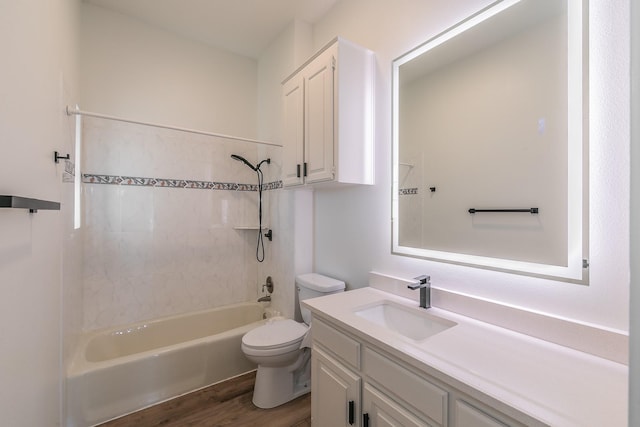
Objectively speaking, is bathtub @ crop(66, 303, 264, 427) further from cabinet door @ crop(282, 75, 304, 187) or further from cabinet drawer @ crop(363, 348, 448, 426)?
cabinet drawer @ crop(363, 348, 448, 426)

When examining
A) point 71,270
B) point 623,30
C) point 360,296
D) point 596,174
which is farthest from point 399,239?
point 71,270

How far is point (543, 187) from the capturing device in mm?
1108

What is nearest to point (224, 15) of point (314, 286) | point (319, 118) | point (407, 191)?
point (319, 118)

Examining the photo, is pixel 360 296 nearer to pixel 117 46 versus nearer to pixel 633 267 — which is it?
pixel 633 267

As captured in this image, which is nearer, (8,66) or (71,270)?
(8,66)

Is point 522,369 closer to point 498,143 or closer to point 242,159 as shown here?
point 498,143

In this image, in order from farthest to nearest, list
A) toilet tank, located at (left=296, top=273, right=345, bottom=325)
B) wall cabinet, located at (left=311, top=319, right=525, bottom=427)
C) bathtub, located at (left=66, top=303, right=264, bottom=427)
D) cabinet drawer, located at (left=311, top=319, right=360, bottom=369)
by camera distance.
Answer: toilet tank, located at (left=296, top=273, right=345, bottom=325)
bathtub, located at (left=66, top=303, right=264, bottom=427)
cabinet drawer, located at (left=311, top=319, right=360, bottom=369)
wall cabinet, located at (left=311, top=319, right=525, bottom=427)

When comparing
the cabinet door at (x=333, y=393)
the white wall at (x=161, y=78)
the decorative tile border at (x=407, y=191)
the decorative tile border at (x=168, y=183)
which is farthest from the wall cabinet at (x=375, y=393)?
the white wall at (x=161, y=78)

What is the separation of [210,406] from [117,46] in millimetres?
2878

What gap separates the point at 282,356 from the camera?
1.88 metres

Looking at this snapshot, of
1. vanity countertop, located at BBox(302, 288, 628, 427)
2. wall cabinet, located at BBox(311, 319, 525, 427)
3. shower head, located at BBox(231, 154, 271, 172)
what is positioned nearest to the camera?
vanity countertop, located at BBox(302, 288, 628, 427)

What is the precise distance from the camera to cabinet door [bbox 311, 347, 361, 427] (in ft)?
3.93

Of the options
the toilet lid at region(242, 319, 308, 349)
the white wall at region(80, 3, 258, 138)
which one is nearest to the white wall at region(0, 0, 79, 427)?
the white wall at region(80, 3, 258, 138)

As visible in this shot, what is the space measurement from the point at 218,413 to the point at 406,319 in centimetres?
140
